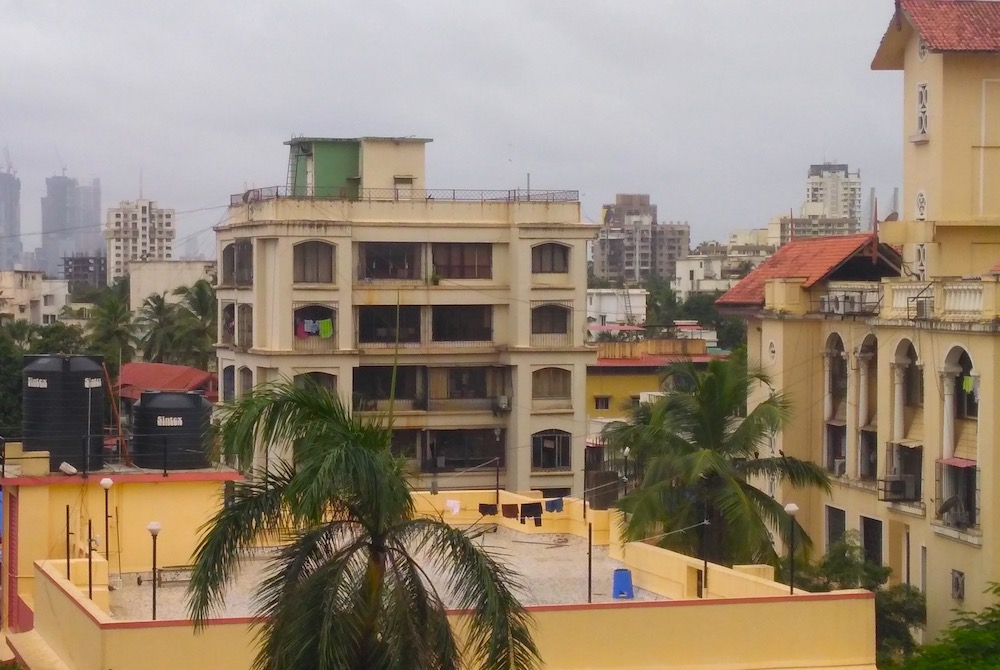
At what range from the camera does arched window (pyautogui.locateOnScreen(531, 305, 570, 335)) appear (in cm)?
6362

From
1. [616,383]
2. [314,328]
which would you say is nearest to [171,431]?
[314,328]

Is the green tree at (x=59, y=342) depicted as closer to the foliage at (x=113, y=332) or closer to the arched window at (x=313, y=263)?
the foliage at (x=113, y=332)

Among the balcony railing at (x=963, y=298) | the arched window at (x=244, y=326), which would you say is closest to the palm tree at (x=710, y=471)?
the balcony railing at (x=963, y=298)

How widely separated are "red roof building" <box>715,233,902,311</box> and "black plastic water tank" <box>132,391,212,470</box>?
68.7 feet

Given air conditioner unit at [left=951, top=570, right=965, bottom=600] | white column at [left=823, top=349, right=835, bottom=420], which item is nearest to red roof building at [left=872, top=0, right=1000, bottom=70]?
white column at [left=823, top=349, right=835, bottom=420]

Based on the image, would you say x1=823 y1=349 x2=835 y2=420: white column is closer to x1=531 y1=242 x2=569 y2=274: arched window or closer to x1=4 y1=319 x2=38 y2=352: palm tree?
x1=531 y1=242 x2=569 y2=274: arched window

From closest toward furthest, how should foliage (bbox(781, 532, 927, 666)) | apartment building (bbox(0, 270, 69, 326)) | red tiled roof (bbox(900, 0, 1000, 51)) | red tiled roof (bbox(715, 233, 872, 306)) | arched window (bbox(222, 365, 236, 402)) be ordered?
foliage (bbox(781, 532, 927, 666)) < red tiled roof (bbox(900, 0, 1000, 51)) < red tiled roof (bbox(715, 233, 872, 306)) < arched window (bbox(222, 365, 236, 402)) < apartment building (bbox(0, 270, 69, 326))

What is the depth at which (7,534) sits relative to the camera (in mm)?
27109

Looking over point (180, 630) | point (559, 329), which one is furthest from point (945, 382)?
point (559, 329)

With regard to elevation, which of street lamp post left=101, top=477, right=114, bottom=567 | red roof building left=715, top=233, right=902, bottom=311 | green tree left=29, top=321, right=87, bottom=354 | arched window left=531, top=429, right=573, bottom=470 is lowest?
arched window left=531, top=429, right=573, bottom=470

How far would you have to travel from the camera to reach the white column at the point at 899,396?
39094mm

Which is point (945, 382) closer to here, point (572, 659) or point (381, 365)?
point (572, 659)

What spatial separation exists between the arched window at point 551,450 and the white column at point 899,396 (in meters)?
24.9

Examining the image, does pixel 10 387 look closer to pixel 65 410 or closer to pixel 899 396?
pixel 899 396
